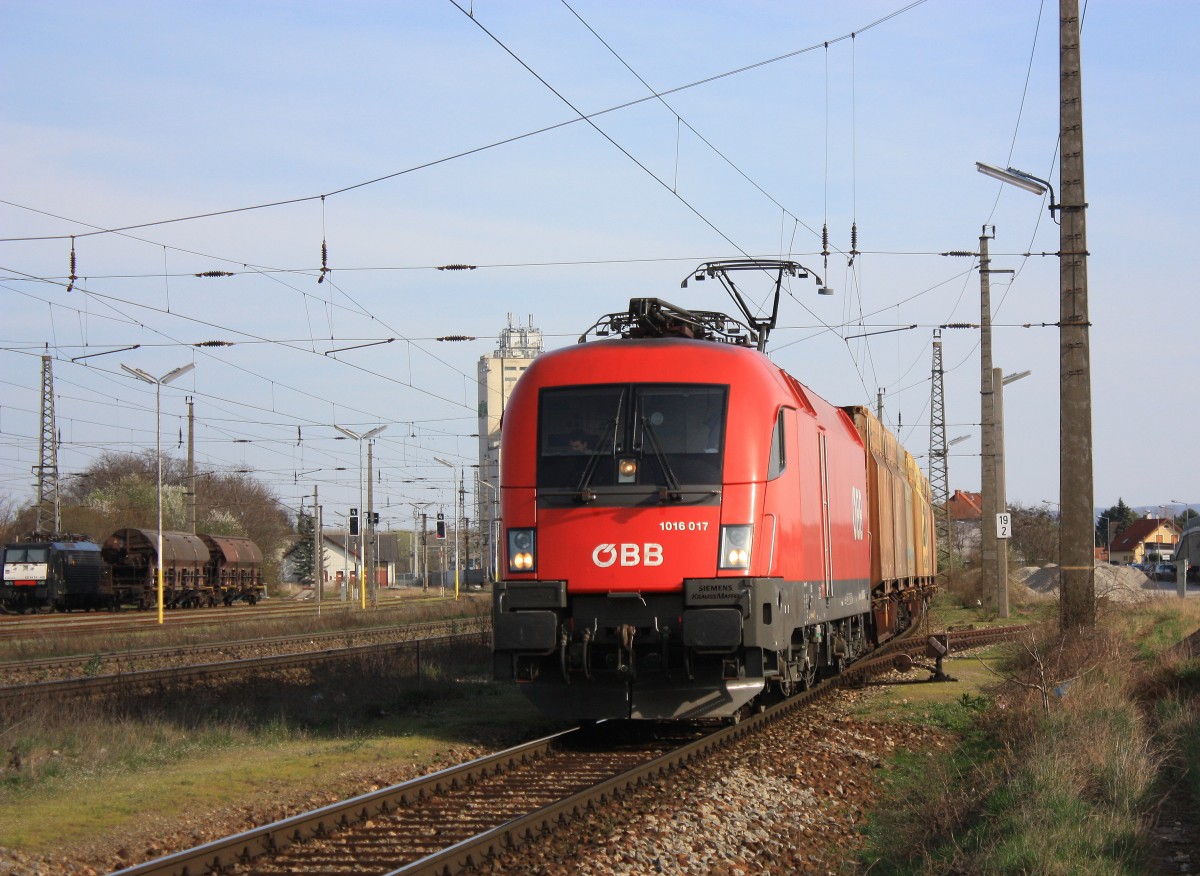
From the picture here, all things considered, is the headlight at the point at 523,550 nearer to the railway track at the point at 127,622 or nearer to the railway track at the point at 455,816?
the railway track at the point at 455,816

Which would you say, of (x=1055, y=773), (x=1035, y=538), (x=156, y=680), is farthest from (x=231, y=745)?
(x=1035, y=538)

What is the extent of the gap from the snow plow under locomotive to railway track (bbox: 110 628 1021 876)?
38.0m

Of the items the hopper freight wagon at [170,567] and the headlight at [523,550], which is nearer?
the headlight at [523,550]

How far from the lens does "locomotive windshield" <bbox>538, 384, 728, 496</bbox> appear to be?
11961mm

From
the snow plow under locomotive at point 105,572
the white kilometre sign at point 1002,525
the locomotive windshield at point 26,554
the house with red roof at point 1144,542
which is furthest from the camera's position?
the house with red roof at point 1144,542

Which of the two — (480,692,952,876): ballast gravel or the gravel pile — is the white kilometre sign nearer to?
the gravel pile

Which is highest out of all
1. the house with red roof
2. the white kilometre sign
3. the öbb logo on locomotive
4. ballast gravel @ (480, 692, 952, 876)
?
the öbb logo on locomotive

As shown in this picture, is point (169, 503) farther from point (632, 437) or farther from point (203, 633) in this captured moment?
point (632, 437)

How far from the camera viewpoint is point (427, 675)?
19.1 meters

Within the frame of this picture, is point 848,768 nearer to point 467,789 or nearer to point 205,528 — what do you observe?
point 467,789

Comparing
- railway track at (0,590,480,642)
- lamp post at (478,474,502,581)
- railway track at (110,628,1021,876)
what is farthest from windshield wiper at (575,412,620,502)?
railway track at (0,590,480,642)

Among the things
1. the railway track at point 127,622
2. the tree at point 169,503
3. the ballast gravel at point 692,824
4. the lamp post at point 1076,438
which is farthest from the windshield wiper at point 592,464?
the tree at point 169,503

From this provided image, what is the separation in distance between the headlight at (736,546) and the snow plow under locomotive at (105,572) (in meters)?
38.6

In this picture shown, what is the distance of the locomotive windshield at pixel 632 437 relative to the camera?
11961 millimetres
